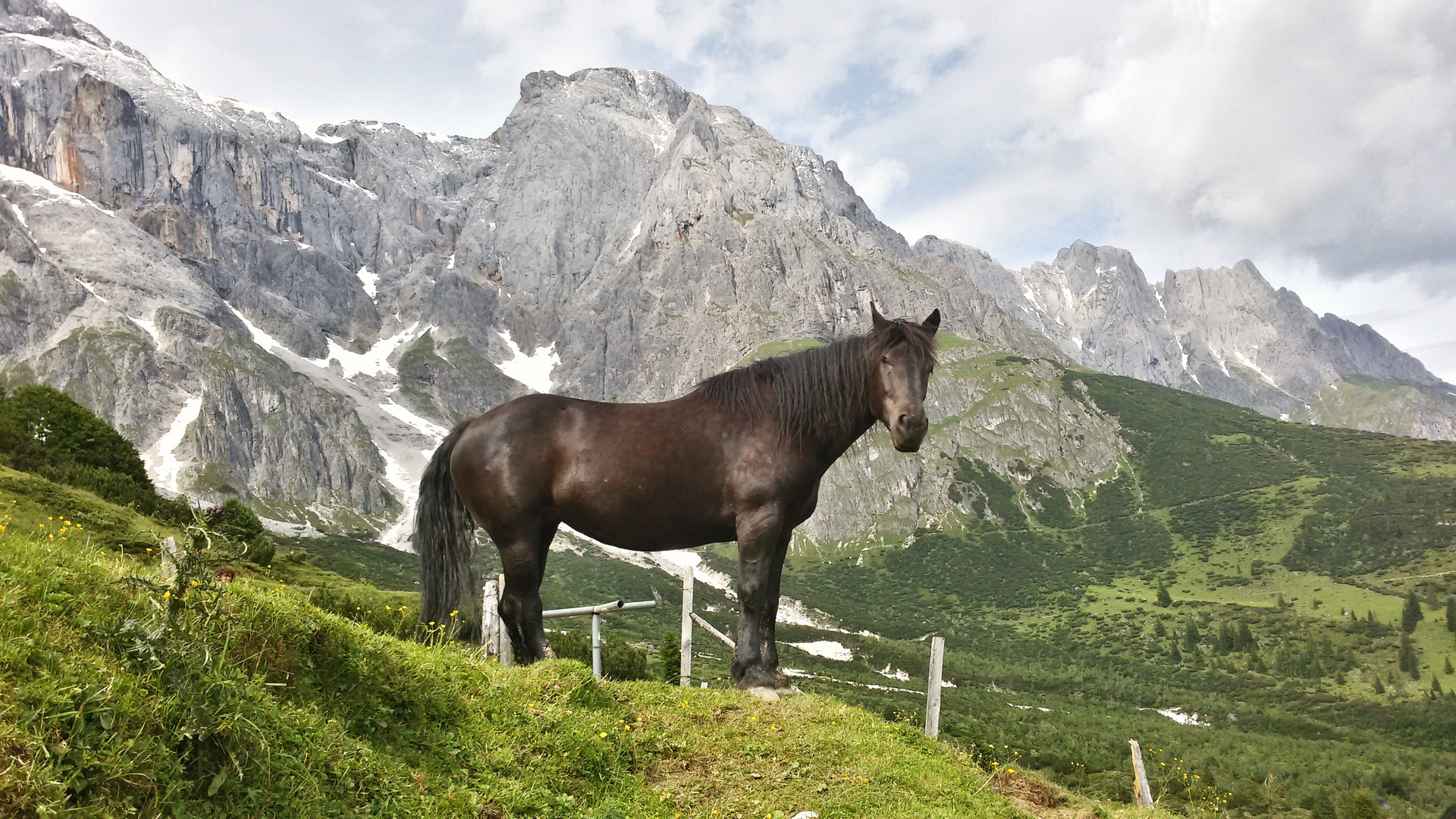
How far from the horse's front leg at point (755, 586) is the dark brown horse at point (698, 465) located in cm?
1

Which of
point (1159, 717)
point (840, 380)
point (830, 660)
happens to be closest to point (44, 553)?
point (840, 380)

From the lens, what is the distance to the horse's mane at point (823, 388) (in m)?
8.50

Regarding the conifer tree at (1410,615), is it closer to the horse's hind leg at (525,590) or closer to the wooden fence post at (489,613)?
the wooden fence post at (489,613)

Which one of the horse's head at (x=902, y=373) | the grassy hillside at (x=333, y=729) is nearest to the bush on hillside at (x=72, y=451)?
the grassy hillside at (x=333, y=729)

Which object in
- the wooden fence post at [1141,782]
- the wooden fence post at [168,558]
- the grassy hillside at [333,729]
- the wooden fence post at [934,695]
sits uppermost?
the wooden fence post at [168,558]

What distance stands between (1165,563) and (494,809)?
7732 inches

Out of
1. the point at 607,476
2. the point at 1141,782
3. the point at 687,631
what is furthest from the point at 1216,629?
the point at 607,476

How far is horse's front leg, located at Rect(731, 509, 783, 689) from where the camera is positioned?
26.6ft

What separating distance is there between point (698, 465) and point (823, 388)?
1657 mm

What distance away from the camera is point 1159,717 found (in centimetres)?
9388

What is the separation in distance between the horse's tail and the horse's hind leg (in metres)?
0.84

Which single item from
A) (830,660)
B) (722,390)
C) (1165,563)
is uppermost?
(722,390)

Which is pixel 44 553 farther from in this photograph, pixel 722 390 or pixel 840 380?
pixel 840 380

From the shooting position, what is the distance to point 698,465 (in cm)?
843
